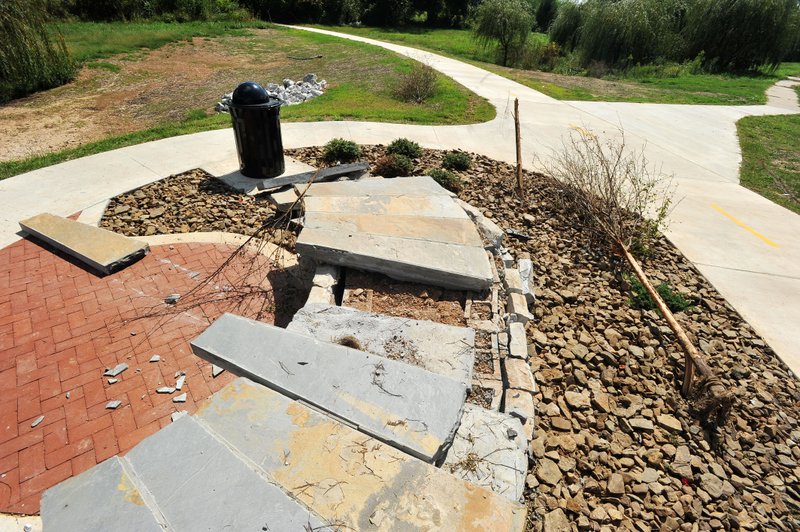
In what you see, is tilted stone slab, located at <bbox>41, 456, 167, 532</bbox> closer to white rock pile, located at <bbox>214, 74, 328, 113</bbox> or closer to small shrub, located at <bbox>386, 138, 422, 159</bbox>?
small shrub, located at <bbox>386, 138, 422, 159</bbox>

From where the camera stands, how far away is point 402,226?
4535 millimetres

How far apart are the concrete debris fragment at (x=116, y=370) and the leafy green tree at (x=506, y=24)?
2577 cm

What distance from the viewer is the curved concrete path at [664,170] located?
18.0 feet

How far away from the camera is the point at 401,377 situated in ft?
8.59

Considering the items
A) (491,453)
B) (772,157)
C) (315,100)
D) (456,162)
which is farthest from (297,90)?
(772,157)

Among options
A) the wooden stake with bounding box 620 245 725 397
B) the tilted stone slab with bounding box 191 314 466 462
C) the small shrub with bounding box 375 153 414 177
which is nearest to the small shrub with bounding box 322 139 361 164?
the small shrub with bounding box 375 153 414 177

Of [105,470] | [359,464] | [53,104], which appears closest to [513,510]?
[359,464]

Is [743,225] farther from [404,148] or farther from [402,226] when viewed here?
[402,226]

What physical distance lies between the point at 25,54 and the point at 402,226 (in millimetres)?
13247

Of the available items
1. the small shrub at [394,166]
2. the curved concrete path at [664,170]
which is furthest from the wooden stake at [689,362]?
the small shrub at [394,166]

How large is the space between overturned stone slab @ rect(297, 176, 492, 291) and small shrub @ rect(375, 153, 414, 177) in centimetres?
192

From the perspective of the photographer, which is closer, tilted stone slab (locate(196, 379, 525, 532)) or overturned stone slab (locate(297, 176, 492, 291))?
tilted stone slab (locate(196, 379, 525, 532))

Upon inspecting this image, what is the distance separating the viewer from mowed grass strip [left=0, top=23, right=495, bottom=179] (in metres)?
8.78

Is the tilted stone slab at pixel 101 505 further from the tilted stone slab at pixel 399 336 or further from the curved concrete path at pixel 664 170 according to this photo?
the curved concrete path at pixel 664 170
